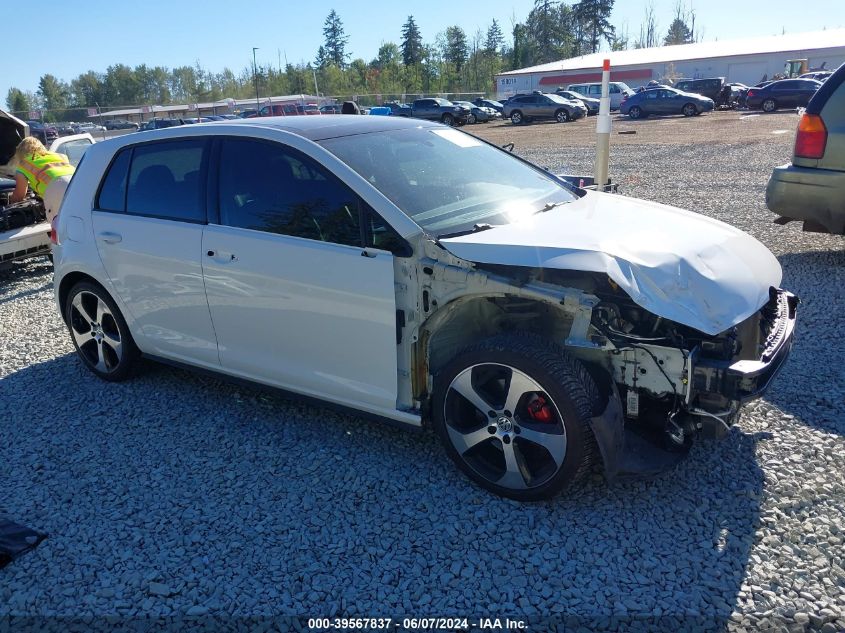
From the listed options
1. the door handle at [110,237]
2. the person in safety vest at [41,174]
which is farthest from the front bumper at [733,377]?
the person in safety vest at [41,174]

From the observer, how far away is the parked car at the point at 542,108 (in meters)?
35.7

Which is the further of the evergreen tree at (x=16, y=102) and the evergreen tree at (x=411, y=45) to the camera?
the evergreen tree at (x=411, y=45)

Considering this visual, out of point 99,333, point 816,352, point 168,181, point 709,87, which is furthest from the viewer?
point 709,87

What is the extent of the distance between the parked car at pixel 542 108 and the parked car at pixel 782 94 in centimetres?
817

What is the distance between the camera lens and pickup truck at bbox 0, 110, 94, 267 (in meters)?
7.82

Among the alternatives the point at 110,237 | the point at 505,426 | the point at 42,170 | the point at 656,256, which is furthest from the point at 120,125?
the point at 656,256

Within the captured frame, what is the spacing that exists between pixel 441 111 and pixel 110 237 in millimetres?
34302

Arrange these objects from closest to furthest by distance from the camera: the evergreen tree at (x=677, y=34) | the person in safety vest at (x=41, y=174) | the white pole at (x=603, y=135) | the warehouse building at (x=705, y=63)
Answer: the white pole at (x=603, y=135)
the person in safety vest at (x=41, y=174)
the warehouse building at (x=705, y=63)
the evergreen tree at (x=677, y=34)

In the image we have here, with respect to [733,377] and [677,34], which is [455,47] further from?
[733,377]

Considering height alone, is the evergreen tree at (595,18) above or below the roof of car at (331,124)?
above

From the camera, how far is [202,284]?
13.4ft

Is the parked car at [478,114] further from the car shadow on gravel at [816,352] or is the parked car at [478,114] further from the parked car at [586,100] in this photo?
the car shadow on gravel at [816,352]

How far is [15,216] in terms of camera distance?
8109 mm

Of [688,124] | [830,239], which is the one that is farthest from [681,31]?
[830,239]
